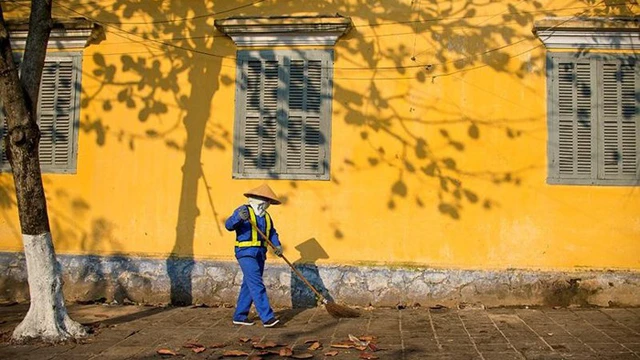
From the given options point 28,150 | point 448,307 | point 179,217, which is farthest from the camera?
point 179,217

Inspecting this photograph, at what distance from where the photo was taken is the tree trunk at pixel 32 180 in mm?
6359

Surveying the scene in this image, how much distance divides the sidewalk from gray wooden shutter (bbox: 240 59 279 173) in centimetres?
207

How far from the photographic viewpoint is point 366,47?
8.55 meters

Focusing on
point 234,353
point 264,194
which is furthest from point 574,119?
point 234,353

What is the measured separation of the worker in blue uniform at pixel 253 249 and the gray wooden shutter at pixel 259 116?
102 centimetres

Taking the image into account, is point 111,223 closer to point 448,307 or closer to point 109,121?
point 109,121

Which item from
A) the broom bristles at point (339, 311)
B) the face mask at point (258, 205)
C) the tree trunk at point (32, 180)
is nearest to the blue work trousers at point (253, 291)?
the face mask at point (258, 205)

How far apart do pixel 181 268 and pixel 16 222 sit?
2.56 meters

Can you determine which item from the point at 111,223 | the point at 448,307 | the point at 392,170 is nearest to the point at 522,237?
the point at 448,307

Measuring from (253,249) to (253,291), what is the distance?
495 millimetres

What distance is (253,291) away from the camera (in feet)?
23.9

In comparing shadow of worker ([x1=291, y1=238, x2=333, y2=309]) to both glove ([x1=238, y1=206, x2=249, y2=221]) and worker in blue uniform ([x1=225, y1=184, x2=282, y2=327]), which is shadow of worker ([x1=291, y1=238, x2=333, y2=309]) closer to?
worker in blue uniform ([x1=225, y1=184, x2=282, y2=327])

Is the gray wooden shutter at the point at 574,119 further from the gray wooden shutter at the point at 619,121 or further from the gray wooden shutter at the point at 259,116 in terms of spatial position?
the gray wooden shutter at the point at 259,116

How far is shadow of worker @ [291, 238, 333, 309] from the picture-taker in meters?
8.30
